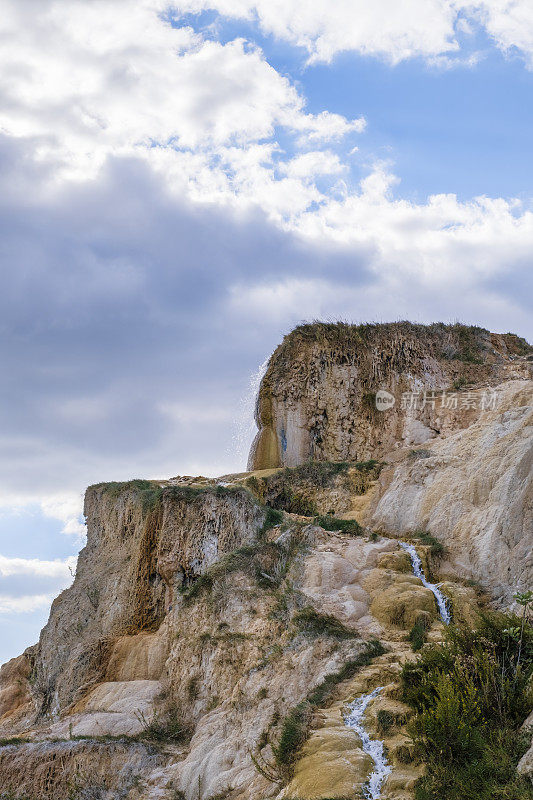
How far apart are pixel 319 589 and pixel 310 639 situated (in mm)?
2383

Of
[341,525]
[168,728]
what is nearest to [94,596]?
[168,728]

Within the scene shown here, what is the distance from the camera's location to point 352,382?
137 feet

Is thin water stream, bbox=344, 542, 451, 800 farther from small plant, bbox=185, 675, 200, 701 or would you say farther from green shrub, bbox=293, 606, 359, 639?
small plant, bbox=185, 675, 200, 701

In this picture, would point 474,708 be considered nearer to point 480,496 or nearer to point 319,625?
point 319,625

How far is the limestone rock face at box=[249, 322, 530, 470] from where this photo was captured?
40594mm

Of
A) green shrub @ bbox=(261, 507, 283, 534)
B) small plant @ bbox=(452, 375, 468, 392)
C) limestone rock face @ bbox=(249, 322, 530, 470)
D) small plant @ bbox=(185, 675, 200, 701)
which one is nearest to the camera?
small plant @ bbox=(185, 675, 200, 701)

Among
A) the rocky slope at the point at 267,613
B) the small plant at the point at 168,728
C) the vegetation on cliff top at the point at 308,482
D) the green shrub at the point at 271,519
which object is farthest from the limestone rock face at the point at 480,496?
the small plant at the point at 168,728

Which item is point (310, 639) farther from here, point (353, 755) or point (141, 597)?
point (141, 597)

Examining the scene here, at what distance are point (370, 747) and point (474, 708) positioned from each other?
7.47 feet

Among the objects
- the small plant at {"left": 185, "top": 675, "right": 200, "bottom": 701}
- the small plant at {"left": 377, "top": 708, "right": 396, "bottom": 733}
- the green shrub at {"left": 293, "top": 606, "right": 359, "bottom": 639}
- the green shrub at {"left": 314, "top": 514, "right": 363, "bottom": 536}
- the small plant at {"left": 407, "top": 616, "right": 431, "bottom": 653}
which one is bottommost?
the small plant at {"left": 377, "top": 708, "right": 396, "bottom": 733}

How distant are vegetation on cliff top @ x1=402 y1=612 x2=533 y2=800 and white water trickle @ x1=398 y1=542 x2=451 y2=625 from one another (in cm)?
473

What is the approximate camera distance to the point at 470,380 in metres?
41.8

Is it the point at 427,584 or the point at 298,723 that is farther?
the point at 427,584

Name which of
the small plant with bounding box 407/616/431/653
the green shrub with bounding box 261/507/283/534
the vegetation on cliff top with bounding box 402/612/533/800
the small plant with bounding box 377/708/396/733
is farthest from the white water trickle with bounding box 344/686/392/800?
the green shrub with bounding box 261/507/283/534
